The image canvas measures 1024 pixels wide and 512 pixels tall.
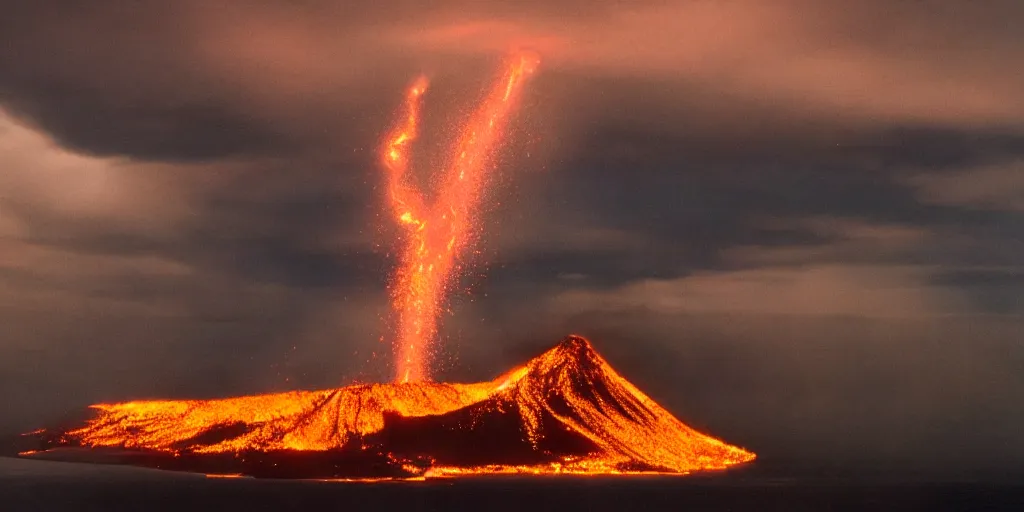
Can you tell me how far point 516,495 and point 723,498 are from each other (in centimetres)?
2922

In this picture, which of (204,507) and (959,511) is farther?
(959,511)

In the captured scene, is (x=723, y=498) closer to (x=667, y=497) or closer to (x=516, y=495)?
(x=667, y=497)

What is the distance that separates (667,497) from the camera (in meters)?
193

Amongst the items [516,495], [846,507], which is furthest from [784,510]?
[516,495]

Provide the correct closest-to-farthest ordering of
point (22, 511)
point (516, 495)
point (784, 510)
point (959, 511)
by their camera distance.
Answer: point (22, 511) < point (784, 510) < point (959, 511) < point (516, 495)

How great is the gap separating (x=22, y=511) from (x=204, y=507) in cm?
2006

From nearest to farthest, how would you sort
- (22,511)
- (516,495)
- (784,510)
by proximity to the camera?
1. (22,511)
2. (784,510)
3. (516,495)

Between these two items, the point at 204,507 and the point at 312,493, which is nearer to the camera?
the point at 204,507

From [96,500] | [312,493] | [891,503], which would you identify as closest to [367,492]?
[312,493]

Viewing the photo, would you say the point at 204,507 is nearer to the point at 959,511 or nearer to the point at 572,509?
the point at 572,509

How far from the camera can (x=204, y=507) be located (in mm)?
160875

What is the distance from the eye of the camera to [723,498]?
19362cm

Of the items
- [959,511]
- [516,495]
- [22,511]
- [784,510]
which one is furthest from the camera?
[516,495]

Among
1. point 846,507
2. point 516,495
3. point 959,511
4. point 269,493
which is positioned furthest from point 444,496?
point 959,511
